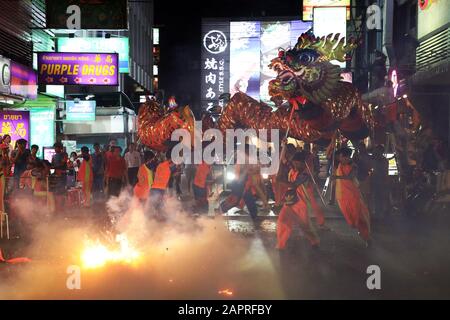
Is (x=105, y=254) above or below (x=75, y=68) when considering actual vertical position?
below

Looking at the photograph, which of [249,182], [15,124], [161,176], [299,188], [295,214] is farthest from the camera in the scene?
[15,124]

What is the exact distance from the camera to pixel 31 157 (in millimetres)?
10516

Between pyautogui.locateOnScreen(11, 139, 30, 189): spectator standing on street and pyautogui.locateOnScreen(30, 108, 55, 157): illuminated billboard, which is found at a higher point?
pyautogui.locateOnScreen(30, 108, 55, 157): illuminated billboard

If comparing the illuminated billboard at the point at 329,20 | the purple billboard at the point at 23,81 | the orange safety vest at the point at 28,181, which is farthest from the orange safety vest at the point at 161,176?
the illuminated billboard at the point at 329,20

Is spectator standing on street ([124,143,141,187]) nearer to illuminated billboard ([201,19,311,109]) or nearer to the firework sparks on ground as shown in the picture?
the firework sparks on ground

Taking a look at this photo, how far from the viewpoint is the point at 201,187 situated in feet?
38.9

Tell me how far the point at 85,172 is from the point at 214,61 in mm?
24245

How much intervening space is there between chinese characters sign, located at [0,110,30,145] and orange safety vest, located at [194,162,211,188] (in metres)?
5.88

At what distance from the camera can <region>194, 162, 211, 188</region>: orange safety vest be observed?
11530 millimetres

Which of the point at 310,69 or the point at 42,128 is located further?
the point at 42,128

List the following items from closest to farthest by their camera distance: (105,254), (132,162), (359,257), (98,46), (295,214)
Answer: (105,254) < (359,257) < (295,214) < (132,162) < (98,46)

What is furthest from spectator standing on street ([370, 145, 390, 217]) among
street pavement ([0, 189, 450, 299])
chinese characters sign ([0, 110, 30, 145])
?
chinese characters sign ([0, 110, 30, 145])

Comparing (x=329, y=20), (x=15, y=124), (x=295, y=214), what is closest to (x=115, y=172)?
(x=15, y=124)

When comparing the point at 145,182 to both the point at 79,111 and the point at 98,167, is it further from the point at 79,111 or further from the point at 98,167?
the point at 79,111
